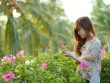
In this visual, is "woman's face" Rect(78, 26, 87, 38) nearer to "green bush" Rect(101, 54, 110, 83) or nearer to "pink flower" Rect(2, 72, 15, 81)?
"pink flower" Rect(2, 72, 15, 81)

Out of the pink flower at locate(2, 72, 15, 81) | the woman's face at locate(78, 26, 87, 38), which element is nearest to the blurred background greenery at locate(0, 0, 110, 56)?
the woman's face at locate(78, 26, 87, 38)

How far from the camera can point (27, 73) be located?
16.6ft

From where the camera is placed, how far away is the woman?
554 cm

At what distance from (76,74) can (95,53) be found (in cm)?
34

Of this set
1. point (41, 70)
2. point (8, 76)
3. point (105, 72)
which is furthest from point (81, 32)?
point (105, 72)

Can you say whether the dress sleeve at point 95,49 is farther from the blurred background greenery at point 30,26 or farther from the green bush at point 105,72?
the green bush at point 105,72

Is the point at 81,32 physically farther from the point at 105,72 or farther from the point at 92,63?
the point at 105,72

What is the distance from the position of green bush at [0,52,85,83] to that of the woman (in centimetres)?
14


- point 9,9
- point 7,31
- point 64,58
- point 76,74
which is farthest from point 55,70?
point 9,9

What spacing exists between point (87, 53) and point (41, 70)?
70cm

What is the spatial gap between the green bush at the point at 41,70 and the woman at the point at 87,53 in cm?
14

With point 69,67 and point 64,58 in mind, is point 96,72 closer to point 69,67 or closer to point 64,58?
point 69,67

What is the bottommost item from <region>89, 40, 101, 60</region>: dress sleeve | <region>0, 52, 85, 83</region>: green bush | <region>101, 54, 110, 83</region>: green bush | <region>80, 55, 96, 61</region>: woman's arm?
<region>101, 54, 110, 83</region>: green bush

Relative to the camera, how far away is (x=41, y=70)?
520 cm
